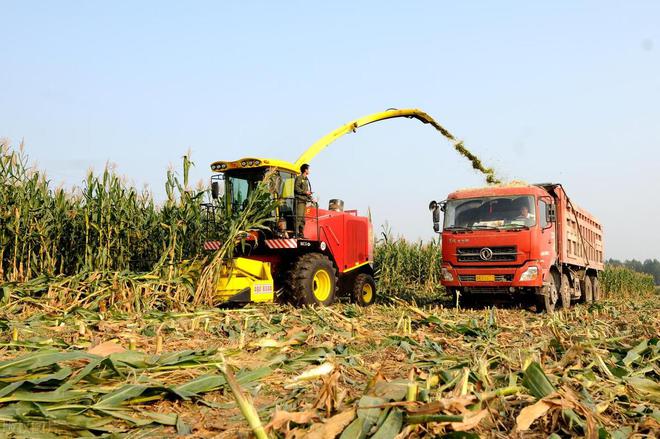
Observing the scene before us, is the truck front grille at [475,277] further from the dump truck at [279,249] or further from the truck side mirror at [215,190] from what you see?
the truck side mirror at [215,190]

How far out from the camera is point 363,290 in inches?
513

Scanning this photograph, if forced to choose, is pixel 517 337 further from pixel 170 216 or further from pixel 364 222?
pixel 364 222

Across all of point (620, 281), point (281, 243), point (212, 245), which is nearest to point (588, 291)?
point (281, 243)

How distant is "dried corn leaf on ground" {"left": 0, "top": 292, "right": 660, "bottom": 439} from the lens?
8.47 ft

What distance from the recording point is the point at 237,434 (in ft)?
9.19

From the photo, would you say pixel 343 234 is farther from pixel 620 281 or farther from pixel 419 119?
pixel 620 281

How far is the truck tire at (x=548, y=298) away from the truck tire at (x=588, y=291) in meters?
4.56

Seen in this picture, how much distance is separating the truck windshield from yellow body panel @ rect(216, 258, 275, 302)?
419 cm

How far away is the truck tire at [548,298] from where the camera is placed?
11484 millimetres

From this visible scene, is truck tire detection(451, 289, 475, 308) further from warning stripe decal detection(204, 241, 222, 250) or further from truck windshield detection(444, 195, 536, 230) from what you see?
warning stripe decal detection(204, 241, 222, 250)

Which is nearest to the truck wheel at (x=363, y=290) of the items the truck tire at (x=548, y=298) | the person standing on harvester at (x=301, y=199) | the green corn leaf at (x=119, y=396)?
the person standing on harvester at (x=301, y=199)

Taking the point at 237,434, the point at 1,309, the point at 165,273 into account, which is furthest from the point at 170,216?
the point at 237,434

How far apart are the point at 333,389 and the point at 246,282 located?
7.28 meters

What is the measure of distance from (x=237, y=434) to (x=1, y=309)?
575 centimetres
